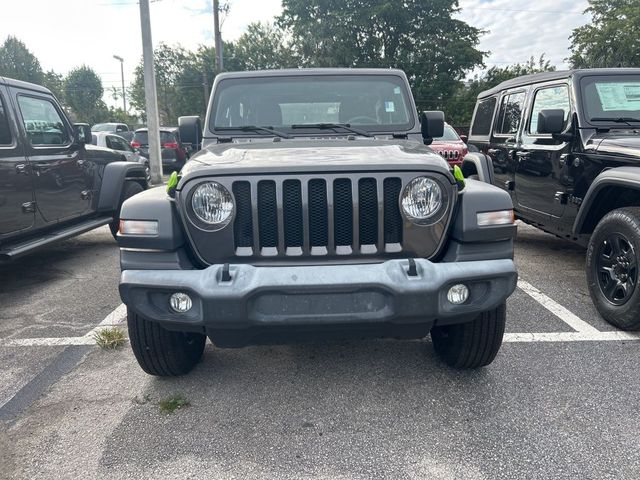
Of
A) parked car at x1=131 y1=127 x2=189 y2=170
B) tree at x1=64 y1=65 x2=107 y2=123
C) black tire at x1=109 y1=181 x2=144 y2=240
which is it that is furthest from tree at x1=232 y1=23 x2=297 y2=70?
black tire at x1=109 y1=181 x2=144 y2=240

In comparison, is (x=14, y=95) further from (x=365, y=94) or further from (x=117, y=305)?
(x=365, y=94)

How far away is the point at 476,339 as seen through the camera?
2.78m

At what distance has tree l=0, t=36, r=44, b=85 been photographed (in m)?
52.3

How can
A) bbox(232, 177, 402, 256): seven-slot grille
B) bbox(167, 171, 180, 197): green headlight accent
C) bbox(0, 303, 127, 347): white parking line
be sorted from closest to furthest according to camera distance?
bbox(232, 177, 402, 256): seven-slot grille, bbox(167, 171, 180, 197): green headlight accent, bbox(0, 303, 127, 347): white parking line

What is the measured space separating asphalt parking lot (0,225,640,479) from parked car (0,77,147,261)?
122 cm

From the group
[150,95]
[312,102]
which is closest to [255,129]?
[312,102]

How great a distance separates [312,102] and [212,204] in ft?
5.19

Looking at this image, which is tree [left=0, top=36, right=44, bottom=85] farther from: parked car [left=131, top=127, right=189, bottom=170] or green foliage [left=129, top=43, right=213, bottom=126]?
parked car [left=131, top=127, right=189, bottom=170]

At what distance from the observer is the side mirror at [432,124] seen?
3641 millimetres

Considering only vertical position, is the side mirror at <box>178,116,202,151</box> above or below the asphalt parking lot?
above

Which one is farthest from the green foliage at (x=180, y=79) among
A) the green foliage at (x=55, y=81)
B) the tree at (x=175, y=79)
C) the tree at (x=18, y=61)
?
the tree at (x=18, y=61)

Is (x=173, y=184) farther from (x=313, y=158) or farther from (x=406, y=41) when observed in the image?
(x=406, y=41)

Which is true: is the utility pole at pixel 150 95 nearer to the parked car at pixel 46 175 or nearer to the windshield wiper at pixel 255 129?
the parked car at pixel 46 175

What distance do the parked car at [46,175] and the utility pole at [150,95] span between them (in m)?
7.07
